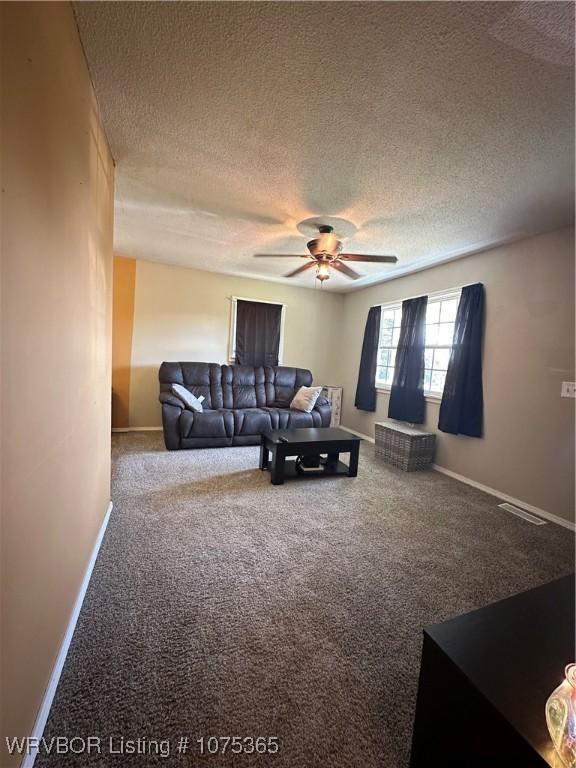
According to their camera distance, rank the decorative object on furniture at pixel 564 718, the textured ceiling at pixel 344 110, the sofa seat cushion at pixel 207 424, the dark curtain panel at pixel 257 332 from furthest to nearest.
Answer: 1. the dark curtain panel at pixel 257 332
2. the sofa seat cushion at pixel 207 424
3. the textured ceiling at pixel 344 110
4. the decorative object on furniture at pixel 564 718

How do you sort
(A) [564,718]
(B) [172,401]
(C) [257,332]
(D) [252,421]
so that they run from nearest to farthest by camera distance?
1. (A) [564,718]
2. (B) [172,401]
3. (D) [252,421]
4. (C) [257,332]

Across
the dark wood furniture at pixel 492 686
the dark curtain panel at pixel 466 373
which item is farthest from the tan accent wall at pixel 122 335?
the dark wood furniture at pixel 492 686

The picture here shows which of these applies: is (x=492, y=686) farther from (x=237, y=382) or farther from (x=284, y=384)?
(x=284, y=384)

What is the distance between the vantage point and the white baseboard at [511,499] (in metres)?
2.56

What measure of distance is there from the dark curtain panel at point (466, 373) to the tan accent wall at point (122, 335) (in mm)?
4261

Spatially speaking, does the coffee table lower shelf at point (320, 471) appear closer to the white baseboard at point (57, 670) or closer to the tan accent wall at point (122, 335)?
the white baseboard at point (57, 670)

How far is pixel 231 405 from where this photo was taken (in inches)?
180

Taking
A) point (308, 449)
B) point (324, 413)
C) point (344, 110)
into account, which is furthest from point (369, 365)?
point (344, 110)

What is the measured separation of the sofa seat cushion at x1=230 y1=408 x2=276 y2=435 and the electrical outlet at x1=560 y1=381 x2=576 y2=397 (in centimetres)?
298

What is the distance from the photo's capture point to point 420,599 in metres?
1.64

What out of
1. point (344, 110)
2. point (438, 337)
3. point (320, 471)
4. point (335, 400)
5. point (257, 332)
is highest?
point (344, 110)

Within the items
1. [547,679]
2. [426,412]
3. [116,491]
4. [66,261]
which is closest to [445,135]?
[66,261]

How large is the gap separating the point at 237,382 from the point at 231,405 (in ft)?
1.22

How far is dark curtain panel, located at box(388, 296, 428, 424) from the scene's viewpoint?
392 centimetres
